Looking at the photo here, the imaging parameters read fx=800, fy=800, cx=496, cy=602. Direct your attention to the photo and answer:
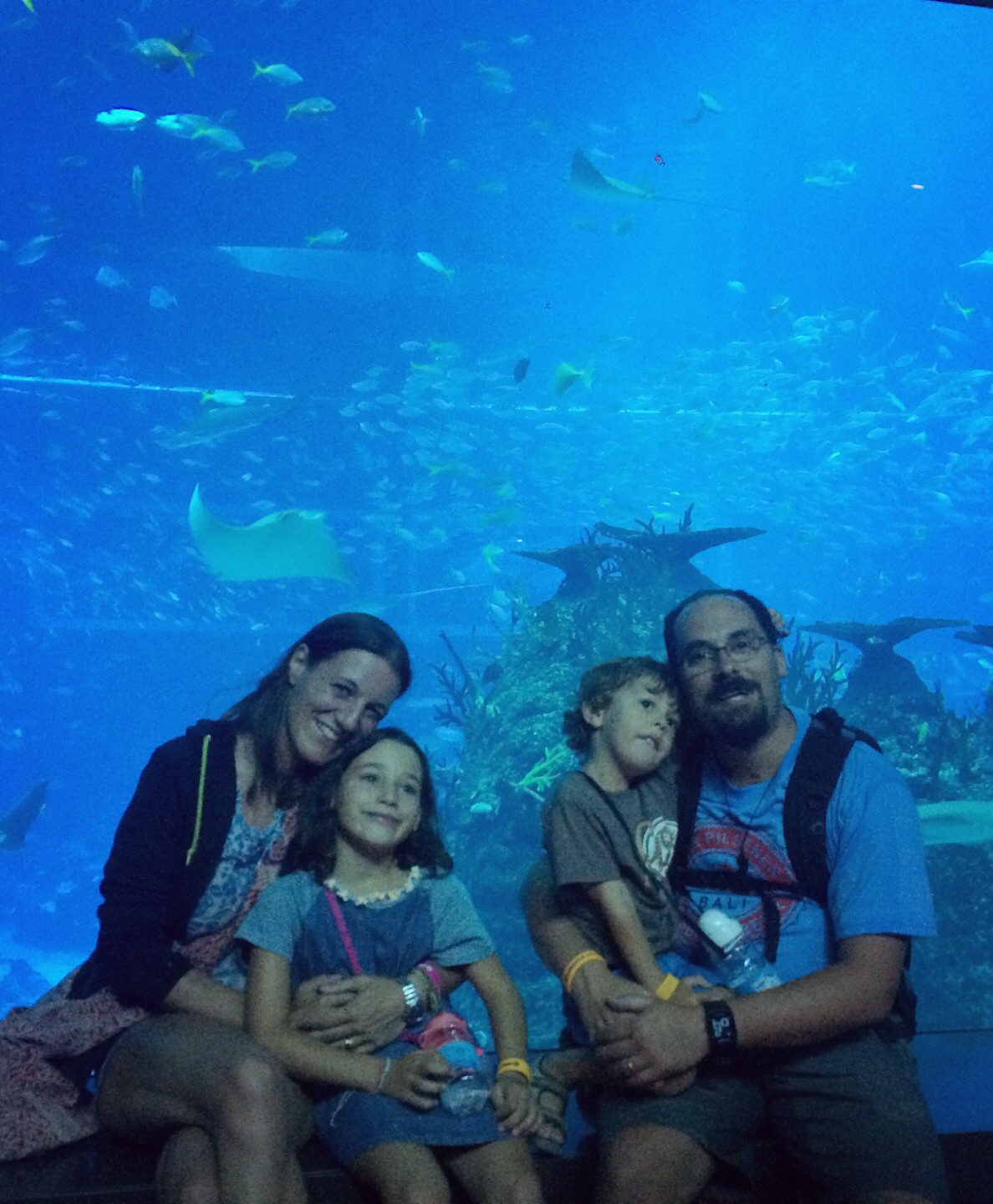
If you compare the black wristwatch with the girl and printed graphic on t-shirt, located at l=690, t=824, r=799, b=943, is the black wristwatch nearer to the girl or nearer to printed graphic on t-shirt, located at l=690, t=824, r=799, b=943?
printed graphic on t-shirt, located at l=690, t=824, r=799, b=943

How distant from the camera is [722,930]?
2.21 m

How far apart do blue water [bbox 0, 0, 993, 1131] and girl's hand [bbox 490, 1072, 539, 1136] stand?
666cm

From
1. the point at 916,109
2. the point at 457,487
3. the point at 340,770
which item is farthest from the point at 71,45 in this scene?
the point at 916,109

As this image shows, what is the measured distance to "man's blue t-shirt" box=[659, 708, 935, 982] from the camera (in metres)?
2.06

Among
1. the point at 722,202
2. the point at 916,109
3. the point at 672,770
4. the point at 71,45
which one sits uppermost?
the point at 916,109

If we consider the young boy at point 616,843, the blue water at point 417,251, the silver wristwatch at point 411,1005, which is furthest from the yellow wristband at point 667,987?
the blue water at point 417,251

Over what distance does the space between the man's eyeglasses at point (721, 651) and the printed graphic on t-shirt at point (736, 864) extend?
46 cm

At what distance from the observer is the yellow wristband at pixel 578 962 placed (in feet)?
7.23

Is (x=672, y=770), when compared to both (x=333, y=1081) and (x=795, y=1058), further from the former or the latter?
(x=333, y=1081)

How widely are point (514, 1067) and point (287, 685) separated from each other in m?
1.25

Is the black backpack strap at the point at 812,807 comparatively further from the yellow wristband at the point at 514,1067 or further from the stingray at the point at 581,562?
the stingray at the point at 581,562

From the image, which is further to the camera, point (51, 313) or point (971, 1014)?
point (51, 313)

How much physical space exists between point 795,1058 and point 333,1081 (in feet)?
3.87

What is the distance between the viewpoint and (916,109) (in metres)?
38.7
